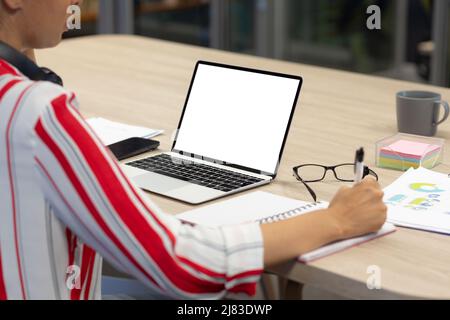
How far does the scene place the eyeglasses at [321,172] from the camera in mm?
1640

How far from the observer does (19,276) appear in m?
1.17

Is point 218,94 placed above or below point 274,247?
above

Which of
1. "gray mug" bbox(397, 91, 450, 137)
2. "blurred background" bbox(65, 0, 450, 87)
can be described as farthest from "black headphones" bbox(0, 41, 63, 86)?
"blurred background" bbox(65, 0, 450, 87)

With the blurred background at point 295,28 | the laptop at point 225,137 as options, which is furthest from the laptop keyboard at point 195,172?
the blurred background at point 295,28

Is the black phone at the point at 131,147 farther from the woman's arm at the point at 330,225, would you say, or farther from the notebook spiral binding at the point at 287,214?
the woman's arm at the point at 330,225

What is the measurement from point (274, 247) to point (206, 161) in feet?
1.80

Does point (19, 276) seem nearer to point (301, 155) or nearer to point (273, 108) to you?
point (273, 108)

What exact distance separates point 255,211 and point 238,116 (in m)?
0.31

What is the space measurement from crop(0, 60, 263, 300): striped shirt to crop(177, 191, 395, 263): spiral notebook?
219 mm

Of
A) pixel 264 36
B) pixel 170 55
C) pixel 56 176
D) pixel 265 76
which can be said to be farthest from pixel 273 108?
pixel 264 36

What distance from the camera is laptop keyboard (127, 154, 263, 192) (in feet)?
5.25

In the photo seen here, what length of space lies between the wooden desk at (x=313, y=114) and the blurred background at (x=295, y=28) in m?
1.94

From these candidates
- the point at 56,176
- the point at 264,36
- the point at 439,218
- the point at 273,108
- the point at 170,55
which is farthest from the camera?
the point at 264,36

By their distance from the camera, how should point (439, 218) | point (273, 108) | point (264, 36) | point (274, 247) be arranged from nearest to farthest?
1. point (274, 247)
2. point (439, 218)
3. point (273, 108)
4. point (264, 36)
